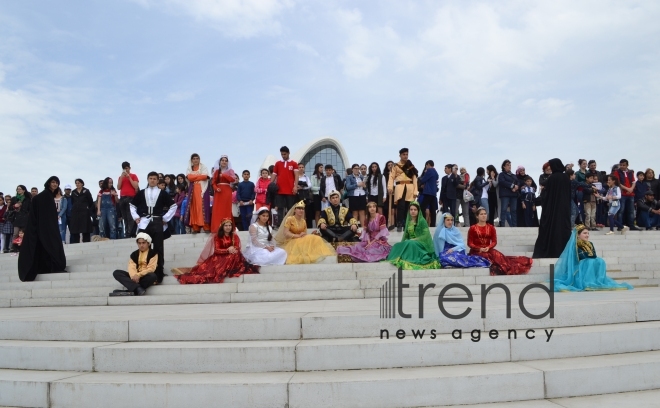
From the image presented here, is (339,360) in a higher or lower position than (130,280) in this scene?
lower

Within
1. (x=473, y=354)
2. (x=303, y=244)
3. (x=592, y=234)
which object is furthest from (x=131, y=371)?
(x=592, y=234)

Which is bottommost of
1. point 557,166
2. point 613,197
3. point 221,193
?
point 613,197

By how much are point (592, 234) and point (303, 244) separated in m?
7.36

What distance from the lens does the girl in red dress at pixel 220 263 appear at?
789 cm

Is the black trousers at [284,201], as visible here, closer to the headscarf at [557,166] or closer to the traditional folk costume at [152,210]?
the traditional folk costume at [152,210]

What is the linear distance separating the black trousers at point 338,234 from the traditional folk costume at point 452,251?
1.75 meters

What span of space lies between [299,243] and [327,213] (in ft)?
4.12

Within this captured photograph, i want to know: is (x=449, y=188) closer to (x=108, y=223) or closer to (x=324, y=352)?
(x=108, y=223)

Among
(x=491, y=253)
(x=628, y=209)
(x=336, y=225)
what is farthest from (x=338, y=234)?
(x=628, y=209)

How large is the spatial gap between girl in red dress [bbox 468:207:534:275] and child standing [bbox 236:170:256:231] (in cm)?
595

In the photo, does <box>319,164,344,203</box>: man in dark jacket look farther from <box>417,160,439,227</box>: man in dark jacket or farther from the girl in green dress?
the girl in green dress

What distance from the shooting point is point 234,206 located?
13141 millimetres

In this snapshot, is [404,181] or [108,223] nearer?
[404,181]

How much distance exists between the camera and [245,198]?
503 inches
